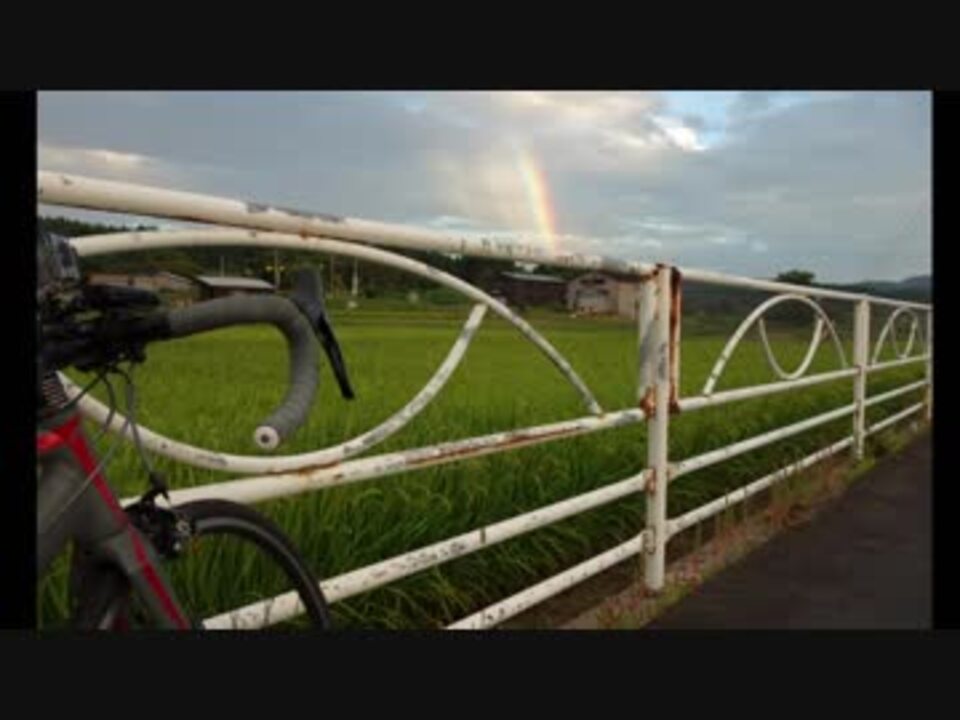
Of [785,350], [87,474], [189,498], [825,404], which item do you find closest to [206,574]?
[189,498]

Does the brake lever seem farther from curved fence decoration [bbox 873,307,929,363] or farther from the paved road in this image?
curved fence decoration [bbox 873,307,929,363]

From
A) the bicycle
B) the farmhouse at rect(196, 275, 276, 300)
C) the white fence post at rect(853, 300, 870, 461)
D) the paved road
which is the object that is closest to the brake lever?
the bicycle

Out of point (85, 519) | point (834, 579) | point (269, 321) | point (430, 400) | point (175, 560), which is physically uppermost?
point (269, 321)

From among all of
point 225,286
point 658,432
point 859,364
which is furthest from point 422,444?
point 859,364

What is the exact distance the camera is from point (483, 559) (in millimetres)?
3141

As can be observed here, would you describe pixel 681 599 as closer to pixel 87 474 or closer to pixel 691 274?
pixel 691 274

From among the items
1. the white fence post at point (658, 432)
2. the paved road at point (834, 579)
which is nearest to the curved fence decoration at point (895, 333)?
the paved road at point (834, 579)

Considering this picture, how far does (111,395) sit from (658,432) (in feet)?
7.57

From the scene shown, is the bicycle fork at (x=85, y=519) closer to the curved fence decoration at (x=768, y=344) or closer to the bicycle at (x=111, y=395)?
the bicycle at (x=111, y=395)

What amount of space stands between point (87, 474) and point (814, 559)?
334cm

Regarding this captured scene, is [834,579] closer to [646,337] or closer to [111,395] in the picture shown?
[646,337]

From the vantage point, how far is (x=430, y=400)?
87.9 inches

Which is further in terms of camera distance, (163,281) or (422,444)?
(422,444)

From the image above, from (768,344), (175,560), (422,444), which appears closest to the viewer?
(175,560)
